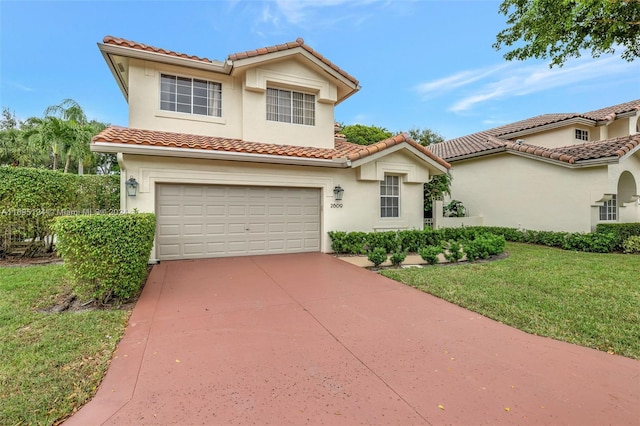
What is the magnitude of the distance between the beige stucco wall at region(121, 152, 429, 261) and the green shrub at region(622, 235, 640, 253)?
788cm

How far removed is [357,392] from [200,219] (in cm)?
818

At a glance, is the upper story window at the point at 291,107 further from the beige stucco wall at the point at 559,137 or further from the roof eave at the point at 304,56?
the beige stucco wall at the point at 559,137

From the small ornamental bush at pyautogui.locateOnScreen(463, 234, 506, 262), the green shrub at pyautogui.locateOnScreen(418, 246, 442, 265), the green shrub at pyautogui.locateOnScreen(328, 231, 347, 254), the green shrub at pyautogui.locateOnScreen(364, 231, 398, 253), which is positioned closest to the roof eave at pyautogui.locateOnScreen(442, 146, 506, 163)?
the small ornamental bush at pyautogui.locateOnScreen(463, 234, 506, 262)

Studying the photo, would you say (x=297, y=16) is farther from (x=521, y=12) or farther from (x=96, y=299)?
(x=96, y=299)

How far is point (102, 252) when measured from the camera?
5.20 m

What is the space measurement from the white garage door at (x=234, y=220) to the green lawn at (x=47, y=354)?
368 centimetres

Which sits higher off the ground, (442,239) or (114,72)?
(114,72)

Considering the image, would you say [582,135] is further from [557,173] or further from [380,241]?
[380,241]

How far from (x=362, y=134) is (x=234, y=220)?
26803mm

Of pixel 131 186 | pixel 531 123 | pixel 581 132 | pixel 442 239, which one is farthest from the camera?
pixel 531 123


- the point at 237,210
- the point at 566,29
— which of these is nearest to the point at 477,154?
the point at 566,29

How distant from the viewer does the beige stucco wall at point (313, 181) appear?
902cm

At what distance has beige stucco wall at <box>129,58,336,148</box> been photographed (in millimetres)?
10219

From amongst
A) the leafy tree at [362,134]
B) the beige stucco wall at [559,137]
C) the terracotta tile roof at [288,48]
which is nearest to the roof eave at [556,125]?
the beige stucco wall at [559,137]
